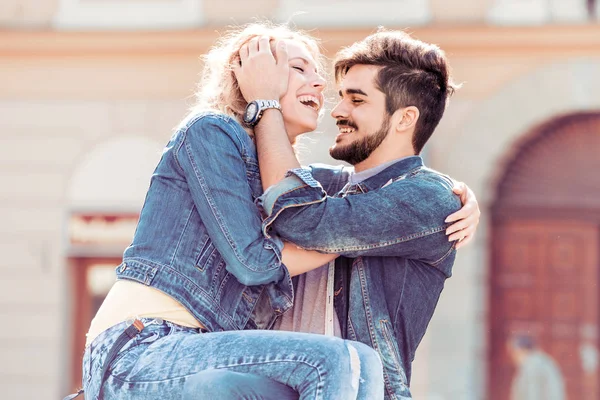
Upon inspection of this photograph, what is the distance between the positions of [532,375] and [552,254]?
144 centimetres

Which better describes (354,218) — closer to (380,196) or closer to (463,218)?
(380,196)

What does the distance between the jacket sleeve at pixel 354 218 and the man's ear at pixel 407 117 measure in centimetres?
36

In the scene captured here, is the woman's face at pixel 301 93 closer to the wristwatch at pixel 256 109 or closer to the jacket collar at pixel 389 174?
the wristwatch at pixel 256 109

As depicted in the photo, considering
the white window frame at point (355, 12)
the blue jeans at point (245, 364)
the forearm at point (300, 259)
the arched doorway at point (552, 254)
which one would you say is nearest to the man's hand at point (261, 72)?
the forearm at point (300, 259)

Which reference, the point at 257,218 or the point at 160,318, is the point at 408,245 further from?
the point at 160,318

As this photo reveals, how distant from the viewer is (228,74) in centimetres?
369

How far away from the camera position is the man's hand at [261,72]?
11.7 ft

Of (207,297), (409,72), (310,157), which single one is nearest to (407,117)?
(409,72)

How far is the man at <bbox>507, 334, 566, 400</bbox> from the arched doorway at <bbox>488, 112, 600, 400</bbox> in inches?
13.2

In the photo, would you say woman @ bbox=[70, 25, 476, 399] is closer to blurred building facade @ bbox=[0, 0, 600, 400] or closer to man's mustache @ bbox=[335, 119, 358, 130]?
man's mustache @ bbox=[335, 119, 358, 130]

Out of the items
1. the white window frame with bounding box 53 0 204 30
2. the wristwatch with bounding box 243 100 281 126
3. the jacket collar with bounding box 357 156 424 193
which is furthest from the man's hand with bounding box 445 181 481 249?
the white window frame with bounding box 53 0 204 30

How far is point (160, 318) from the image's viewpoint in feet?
10.4

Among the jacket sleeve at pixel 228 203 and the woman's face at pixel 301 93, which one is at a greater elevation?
the woman's face at pixel 301 93

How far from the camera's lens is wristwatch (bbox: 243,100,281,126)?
3.49m
